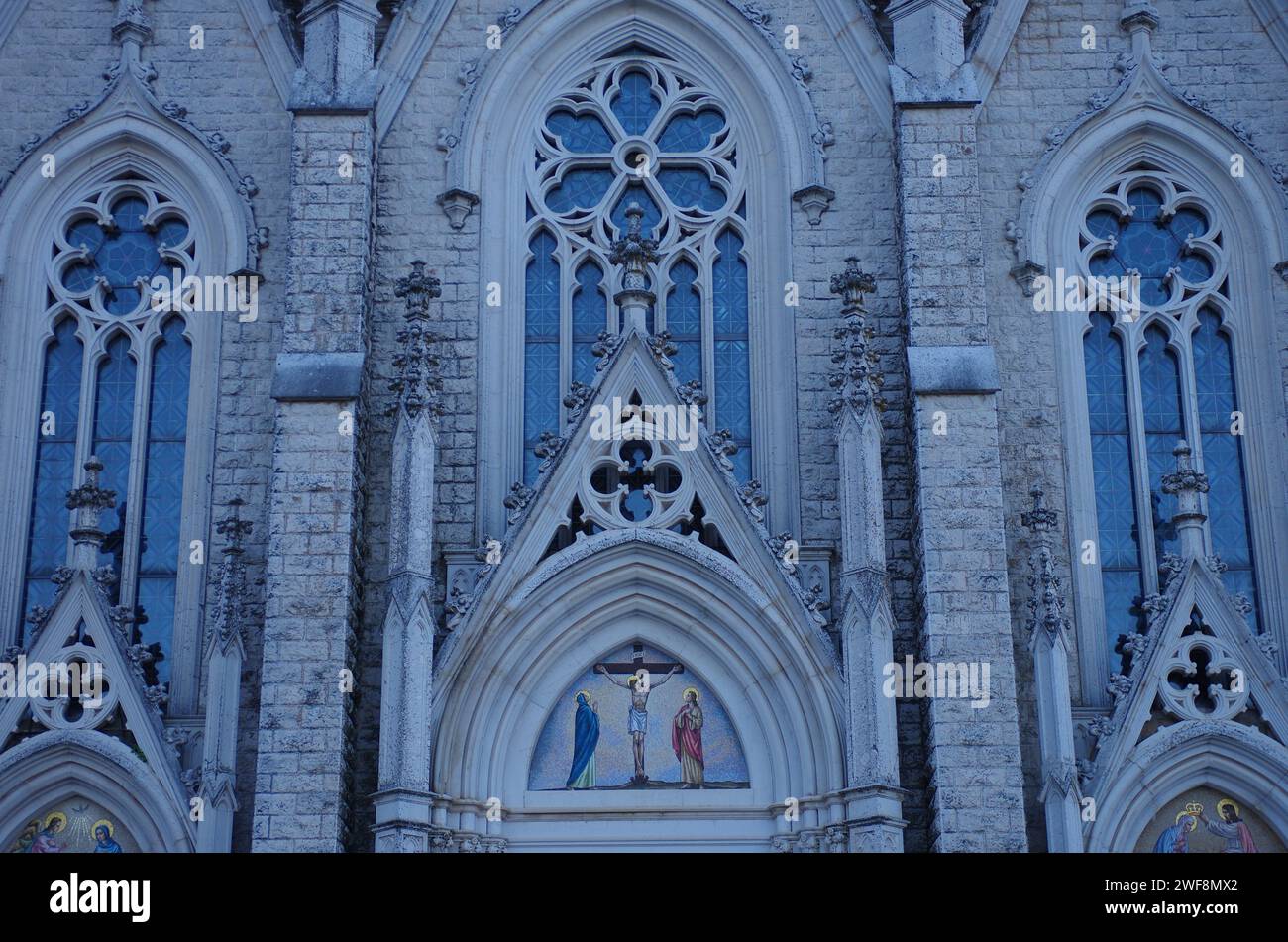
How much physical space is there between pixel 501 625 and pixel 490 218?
409 centimetres

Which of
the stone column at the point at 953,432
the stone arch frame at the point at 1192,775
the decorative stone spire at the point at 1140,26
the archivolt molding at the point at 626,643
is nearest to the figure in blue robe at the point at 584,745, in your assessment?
the archivolt molding at the point at 626,643

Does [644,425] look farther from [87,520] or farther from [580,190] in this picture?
[87,520]

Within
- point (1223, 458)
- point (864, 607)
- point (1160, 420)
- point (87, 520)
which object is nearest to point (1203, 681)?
point (1223, 458)

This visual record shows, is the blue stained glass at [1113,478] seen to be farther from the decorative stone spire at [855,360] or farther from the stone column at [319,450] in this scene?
the stone column at [319,450]

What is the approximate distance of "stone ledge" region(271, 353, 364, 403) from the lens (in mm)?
18141

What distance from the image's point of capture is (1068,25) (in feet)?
67.8

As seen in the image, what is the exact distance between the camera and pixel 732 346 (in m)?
19.9

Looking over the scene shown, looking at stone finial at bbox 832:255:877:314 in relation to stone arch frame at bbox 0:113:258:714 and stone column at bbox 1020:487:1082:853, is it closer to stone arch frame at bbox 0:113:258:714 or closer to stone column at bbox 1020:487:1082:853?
stone column at bbox 1020:487:1082:853

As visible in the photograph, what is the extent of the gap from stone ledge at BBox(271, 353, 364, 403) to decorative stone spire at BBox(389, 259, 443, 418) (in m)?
0.36

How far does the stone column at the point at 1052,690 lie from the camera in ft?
56.9

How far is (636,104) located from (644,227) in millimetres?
1287

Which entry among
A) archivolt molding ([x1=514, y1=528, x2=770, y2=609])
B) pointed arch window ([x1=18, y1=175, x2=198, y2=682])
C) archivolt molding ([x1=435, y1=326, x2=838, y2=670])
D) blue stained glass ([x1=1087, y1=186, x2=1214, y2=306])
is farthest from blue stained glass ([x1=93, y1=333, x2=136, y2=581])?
blue stained glass ([x1=1087, y1=186, x2=1214, y2=306])
